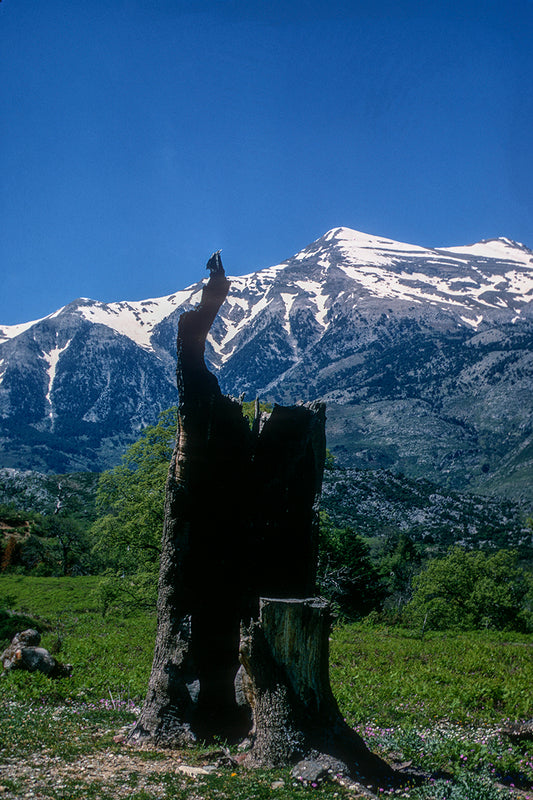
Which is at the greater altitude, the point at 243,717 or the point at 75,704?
the point at 243,717

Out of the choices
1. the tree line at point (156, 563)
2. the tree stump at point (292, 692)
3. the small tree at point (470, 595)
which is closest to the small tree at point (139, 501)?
the tree line at point (156, 563)

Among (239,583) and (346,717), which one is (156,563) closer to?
(346,717)

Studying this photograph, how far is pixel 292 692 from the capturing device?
28.9 ft

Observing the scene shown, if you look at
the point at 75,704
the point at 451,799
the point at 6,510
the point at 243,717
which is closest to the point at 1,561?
the point at 6,510

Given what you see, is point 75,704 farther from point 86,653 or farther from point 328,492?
point 328,492

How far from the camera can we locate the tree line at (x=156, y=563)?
23.2 metres

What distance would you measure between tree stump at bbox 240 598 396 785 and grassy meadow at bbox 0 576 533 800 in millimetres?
616

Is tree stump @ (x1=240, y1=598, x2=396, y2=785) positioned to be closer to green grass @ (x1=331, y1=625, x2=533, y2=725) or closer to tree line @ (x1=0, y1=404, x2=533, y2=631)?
green grass @ (x1=331, y1=625, x2=533, y2=725)

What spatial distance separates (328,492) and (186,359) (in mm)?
135073

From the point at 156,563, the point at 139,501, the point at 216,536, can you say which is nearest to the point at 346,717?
the point at 216,536

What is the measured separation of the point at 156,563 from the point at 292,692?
49.2ft

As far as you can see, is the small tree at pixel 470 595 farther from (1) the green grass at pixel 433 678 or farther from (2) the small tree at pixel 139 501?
(2) the small tree at pixel 139 501

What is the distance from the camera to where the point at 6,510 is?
7244cm

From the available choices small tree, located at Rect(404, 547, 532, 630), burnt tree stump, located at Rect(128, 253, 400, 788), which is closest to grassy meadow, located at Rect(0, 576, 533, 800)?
burnt tree stump, located at Rect(128, 253, 400, 788)
